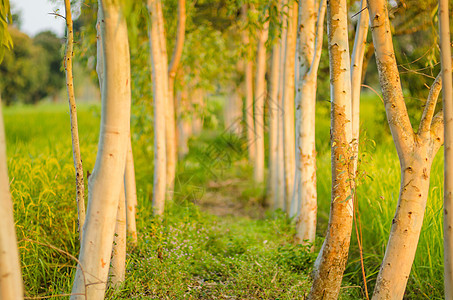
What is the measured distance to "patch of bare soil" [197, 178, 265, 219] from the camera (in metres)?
7.22

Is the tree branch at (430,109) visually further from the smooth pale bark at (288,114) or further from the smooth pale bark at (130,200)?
the smooth pale bark at (288,114)

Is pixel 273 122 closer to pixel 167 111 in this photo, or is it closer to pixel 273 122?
pixel 273 122

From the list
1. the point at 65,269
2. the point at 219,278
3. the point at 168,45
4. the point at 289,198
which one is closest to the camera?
the point at 65,269

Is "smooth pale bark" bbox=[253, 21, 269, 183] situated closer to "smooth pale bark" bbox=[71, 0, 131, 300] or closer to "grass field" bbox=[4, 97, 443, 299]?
"grass field" bbox=[4, 97, 443, 299]

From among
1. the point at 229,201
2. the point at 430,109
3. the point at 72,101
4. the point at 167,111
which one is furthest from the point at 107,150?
the point at 229,201

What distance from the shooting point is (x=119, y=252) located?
11.6 ft

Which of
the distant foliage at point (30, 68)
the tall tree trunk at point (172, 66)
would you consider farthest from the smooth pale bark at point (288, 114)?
the distant foliage at point (30, 68)

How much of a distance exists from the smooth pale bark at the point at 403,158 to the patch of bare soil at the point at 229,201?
411 cm

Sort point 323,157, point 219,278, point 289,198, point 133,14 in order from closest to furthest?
point 133,14
point 219,278
point 289,198
point 323,157

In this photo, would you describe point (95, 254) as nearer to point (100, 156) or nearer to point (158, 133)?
point (100, 156)

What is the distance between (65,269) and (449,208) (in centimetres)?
313

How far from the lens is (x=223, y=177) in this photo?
9.48 m

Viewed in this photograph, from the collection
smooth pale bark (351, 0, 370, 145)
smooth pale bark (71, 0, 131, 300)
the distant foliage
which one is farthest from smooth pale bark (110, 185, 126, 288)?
the distant foliage

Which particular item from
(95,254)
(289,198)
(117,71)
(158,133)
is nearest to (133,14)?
(117,71)
